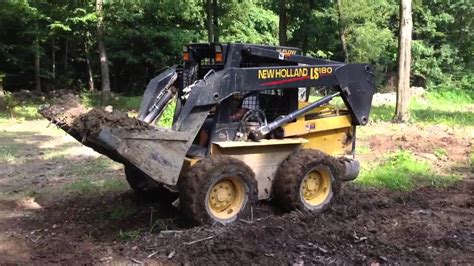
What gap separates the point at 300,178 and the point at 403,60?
1012cm

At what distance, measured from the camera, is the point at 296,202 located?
6809 millimetres

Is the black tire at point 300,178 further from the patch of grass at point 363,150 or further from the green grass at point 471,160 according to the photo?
the patch of grass at point 363,150

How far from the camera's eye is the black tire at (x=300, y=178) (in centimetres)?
675

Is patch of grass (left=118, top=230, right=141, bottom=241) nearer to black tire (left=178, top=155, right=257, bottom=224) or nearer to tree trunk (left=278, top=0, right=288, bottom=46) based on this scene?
black tire (left=178, top=155, right=257, bottom=224)

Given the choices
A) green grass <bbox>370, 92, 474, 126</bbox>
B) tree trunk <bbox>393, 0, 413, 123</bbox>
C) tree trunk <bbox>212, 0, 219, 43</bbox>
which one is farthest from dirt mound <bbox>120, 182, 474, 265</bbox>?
tree trunk <bbox>212, 0, 219, 43</bbox>

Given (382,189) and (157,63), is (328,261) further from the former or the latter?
(157,63)

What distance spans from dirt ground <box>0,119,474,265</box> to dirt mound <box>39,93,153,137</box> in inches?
47.3

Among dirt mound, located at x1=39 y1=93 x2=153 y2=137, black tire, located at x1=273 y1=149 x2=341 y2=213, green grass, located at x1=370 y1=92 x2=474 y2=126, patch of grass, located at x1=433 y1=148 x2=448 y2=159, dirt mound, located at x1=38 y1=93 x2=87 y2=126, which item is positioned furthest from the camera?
green grass, located at x1=370 y1=92 x2=474 y2=126

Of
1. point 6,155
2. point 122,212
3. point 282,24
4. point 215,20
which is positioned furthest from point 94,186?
point 215,20

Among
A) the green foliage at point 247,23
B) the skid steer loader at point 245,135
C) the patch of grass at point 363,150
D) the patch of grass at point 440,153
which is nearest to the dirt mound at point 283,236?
the skid steer loader at point 245,135

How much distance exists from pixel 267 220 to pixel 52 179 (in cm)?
490

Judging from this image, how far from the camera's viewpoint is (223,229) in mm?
5934

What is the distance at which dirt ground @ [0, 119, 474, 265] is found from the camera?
5398 mm

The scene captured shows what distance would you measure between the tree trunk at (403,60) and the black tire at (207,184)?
34.3 feet
